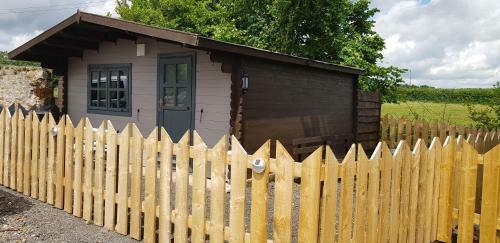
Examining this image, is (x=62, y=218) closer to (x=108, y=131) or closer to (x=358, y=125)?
(x=108, y=131)

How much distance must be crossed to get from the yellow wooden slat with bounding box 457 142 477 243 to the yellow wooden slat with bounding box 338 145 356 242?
197cm

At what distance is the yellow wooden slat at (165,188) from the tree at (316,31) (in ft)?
41.7

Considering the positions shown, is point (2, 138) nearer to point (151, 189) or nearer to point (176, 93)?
point (176, 93)

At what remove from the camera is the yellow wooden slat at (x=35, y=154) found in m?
6.15

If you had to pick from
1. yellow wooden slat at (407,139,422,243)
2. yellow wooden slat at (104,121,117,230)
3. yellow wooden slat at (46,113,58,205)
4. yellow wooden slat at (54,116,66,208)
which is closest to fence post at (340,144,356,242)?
yellow wooden slat at (407,139,422,243)

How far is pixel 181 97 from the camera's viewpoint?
29.4ft

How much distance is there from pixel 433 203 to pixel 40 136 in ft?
17.9

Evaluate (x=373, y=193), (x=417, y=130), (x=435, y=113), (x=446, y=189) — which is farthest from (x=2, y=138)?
(x=435, y=113)

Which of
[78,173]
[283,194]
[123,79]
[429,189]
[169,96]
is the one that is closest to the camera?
[283,194]

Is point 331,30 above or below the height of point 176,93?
above

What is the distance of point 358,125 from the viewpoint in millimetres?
12516

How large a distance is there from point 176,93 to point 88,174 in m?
3.94

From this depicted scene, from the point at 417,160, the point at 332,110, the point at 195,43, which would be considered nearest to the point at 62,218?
the point at 195,43

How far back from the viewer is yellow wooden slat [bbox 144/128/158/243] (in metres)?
4.55
